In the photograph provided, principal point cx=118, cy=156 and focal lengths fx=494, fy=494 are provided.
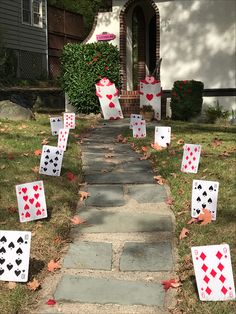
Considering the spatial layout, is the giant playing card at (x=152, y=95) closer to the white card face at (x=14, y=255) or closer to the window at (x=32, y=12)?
the white card face at (x=14, y=255)

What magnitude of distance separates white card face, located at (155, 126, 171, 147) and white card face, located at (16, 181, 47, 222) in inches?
151

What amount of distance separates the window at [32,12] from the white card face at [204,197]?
21915 mm

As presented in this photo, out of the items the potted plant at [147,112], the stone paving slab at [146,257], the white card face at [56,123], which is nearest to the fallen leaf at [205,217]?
the stone paving slab at [146,257]

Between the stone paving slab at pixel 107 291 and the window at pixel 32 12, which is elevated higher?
the window at pixel 32 12

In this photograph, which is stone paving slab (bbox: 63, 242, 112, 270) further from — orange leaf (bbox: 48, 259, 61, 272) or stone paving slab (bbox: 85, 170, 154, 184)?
stone paving slab (bbox: 85, 170, 154, 184)

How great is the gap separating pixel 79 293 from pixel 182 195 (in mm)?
2406

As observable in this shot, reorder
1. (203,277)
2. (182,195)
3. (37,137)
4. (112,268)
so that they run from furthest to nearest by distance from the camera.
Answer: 1. (37,137)
2. (182,195)
3. (112,268)
4. (203,277)

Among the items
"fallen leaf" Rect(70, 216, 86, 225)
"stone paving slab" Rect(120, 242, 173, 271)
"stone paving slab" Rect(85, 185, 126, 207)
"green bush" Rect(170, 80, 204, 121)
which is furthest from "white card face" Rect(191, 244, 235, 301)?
"green bush" Rect(170, 80, 204, 121)

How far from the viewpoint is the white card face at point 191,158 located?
6821 mm

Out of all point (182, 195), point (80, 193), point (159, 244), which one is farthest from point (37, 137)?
point (159, 244)

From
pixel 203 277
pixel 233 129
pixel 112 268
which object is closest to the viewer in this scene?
pixel 203 277

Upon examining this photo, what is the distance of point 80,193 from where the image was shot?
625 centimetres

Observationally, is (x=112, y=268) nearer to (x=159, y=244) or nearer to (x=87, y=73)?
(x=159, y=244)

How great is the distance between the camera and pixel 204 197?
5281 millimetres
